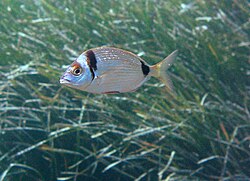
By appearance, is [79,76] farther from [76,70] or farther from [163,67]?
[163,67]

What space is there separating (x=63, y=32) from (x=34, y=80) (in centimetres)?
52

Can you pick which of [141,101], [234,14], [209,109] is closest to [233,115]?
[209,109]

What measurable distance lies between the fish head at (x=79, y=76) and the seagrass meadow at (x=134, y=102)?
1.57 meters

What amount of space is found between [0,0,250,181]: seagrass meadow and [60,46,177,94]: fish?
143 centimetres

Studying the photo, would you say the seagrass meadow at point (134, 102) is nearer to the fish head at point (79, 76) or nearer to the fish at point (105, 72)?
the fish at point (105, 72)

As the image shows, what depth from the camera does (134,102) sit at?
3.94 meters

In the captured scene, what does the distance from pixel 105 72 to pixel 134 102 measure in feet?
5.88

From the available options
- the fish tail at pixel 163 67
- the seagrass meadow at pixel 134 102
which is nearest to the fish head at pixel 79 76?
the fish tail at pixel 163 67

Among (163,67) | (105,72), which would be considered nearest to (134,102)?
(163,67)

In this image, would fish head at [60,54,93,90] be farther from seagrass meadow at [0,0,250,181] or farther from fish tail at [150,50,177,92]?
seagrass meadow at [0,0,250,181]

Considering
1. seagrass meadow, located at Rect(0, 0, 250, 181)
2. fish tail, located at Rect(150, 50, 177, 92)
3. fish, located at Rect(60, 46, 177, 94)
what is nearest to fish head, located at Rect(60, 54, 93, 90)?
fish, located at Rect(60, 46, 177, 94)

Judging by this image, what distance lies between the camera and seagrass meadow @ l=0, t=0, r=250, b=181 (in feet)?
12.3

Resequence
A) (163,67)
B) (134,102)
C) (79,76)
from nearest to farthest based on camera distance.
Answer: (79,76)
(163,67)
(134,102)

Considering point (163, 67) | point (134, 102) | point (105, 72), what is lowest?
point (134, 102)
